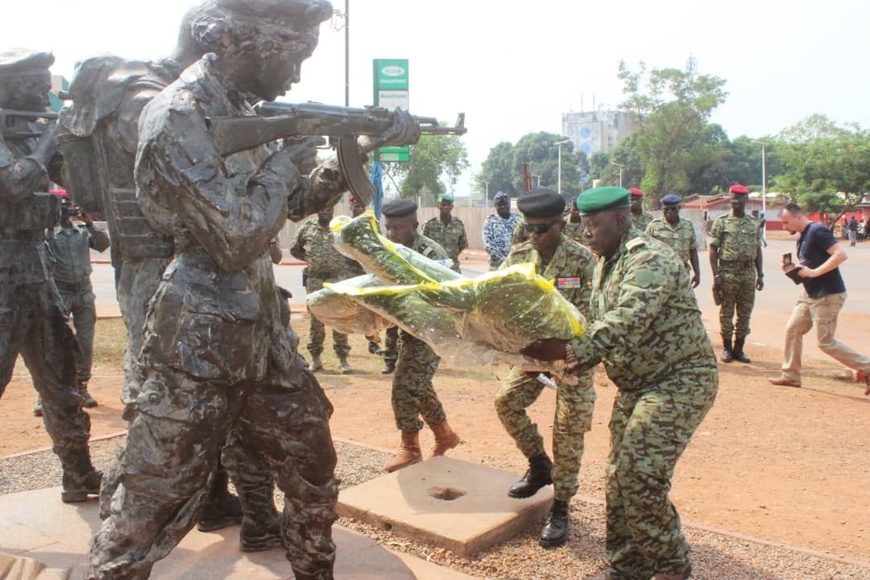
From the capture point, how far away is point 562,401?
15.0 ft

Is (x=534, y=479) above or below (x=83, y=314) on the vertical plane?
below

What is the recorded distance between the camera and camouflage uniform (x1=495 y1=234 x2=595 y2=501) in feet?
14.8

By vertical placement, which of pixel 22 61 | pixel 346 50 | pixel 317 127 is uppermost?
pixel 346 50

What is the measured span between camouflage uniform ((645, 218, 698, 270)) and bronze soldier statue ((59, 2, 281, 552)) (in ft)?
26.0

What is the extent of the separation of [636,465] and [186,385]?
6.05 ft

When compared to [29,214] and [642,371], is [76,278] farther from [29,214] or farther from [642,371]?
[642,371]

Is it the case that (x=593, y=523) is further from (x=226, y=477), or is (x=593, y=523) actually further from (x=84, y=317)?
(x=84, y=317)

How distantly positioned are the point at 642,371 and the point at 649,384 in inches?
2.9

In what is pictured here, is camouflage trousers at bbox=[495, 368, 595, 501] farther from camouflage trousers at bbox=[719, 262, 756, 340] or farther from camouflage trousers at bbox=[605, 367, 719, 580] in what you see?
camouflage trousers at bbox=[719, 262, 756, 340]

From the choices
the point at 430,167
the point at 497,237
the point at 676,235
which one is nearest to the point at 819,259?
the point at 676,235

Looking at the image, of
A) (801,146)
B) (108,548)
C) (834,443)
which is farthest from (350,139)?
(801,146)

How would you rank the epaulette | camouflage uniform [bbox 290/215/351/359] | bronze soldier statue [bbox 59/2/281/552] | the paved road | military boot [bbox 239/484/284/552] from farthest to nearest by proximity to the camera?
the paved road, camouflage uniform [bbox 290/215/351/359], military boot [bbox 239/484/284/552], the epaulette, bronze soldier statue [bbox 59/2/281/552]

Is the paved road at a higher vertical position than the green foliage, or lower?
lower

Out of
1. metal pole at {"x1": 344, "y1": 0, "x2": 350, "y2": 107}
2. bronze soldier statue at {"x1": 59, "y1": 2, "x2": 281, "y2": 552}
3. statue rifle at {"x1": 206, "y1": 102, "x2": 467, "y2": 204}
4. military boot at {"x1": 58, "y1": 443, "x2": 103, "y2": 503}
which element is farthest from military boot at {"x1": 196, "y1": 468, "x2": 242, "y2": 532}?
metal pole at {"x1": 344, "y1": 0, "x2": 350, "y2": 107}
